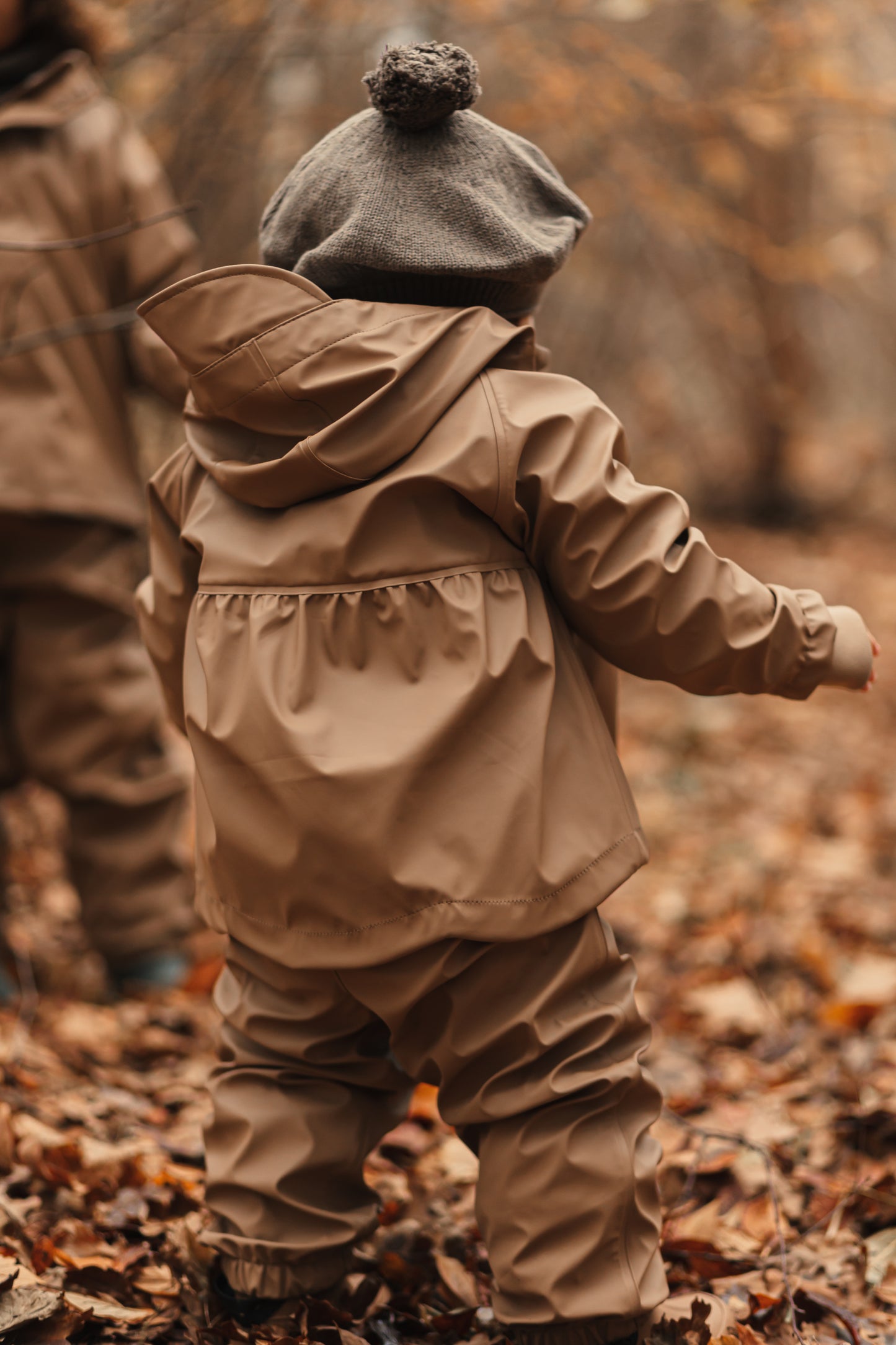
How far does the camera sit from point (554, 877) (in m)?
1.70

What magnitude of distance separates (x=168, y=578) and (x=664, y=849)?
295 centimetres

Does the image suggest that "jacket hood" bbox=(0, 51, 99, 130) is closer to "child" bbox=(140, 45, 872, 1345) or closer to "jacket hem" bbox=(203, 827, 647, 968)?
"child" bbox=(140, 45, 872, 1345)

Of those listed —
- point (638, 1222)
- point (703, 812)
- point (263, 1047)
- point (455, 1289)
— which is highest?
point (263, 1047)

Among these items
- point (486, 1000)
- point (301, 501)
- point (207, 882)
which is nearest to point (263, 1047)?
point (207, 882)

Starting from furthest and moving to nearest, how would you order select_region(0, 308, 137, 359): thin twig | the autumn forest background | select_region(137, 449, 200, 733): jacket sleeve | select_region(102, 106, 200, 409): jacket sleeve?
1. select_region(102, 106, 200, 409): jacket sleeve
2. select_region(0, 308, 137, 359): thin twig
3. the autumn forest background
4. select_region(137, 449, 200, 733): jacket sleeve

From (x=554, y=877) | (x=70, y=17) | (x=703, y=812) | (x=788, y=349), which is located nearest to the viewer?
(x=554, y=877)

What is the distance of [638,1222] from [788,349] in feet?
31.2

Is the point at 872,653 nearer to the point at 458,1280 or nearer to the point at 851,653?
the point at 851,653

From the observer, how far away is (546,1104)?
1.74 meters

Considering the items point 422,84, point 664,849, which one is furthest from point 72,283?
point 664,849

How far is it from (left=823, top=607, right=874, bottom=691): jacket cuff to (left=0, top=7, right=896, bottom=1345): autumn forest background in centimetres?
98

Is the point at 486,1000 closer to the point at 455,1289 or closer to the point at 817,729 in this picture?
the point at 455,1289

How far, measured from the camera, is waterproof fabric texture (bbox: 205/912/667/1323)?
1.73 metres

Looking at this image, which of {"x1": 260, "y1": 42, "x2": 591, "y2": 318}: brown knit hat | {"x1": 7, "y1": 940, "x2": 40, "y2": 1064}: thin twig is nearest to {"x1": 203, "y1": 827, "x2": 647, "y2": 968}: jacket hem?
{"x1": 260, "y1": 42, "x2": 591, "y2": 318}: brown knit hat
